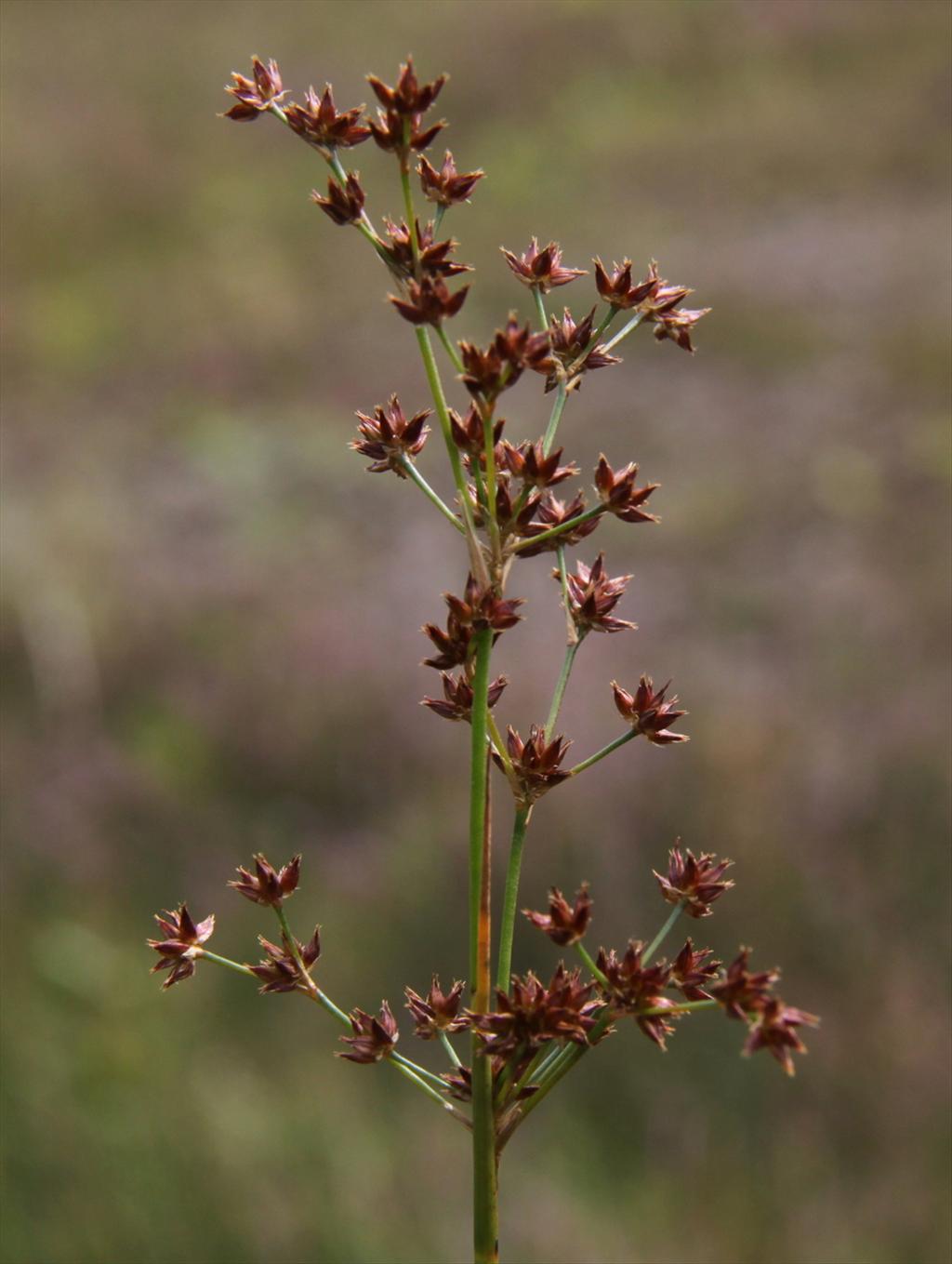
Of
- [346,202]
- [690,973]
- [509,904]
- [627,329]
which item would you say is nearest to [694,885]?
[690,973]

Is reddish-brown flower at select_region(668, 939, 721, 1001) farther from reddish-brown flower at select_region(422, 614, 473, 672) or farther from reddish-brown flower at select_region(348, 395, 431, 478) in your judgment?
reddish-brown flower at select_region(348, 395, 431, 478)

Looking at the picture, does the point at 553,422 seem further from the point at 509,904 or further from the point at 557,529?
the point at 509,904

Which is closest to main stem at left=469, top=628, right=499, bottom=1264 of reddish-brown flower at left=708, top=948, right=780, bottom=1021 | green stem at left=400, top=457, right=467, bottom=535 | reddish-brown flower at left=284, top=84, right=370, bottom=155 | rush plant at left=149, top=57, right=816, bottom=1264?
rush plant at left=149, top=57, right=816, bottom=1264

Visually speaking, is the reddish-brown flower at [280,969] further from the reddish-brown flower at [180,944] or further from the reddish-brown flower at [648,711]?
the reddish-brown flower at [648,711]

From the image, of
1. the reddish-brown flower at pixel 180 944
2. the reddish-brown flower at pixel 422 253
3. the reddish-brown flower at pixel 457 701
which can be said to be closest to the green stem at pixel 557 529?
the reddish-brown flower at pixel 457 701

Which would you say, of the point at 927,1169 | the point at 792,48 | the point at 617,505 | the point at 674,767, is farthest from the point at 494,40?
the point at 617,505

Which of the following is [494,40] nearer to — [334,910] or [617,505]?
[334,910]
